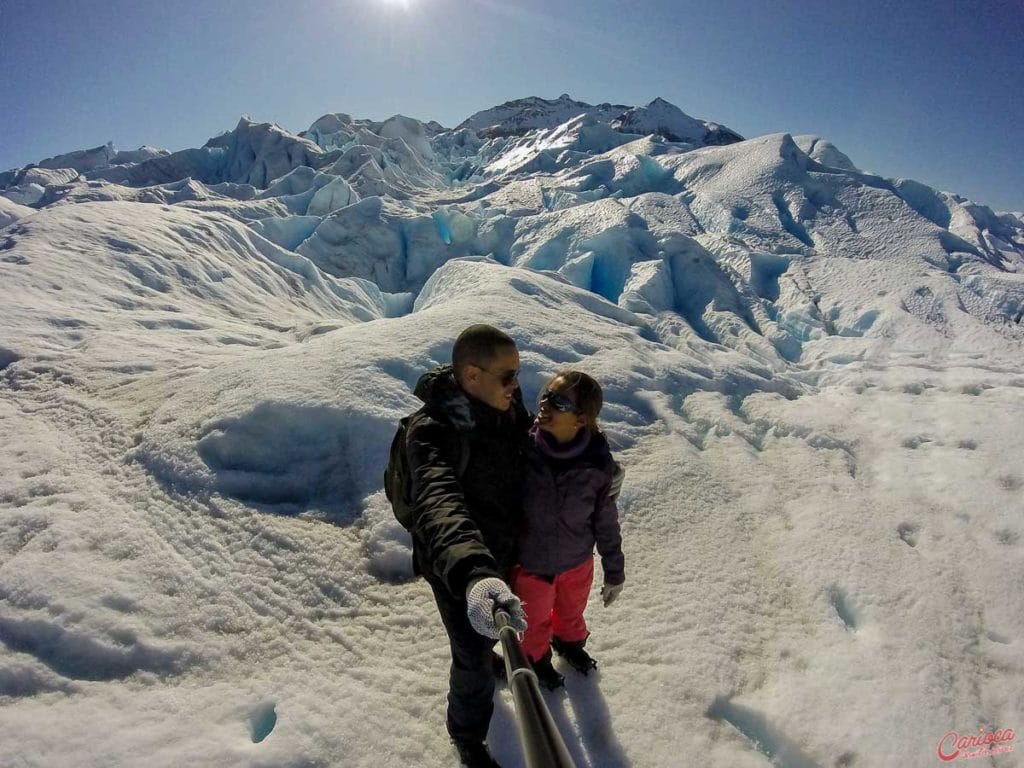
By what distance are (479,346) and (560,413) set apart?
1.38ft

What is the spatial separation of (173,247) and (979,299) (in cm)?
1596

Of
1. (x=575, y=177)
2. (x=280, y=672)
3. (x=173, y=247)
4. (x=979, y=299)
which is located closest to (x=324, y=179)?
(x=575, y=177)

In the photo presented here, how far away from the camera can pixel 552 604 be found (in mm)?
2148

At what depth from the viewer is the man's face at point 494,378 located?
181 cm

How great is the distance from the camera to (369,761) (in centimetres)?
189

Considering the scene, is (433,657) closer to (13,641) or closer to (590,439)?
(590,439)

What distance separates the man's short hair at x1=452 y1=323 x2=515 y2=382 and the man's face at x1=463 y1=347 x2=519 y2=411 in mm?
11

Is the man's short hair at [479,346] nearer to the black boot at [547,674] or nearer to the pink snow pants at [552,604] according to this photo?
the pink snow pants at [552,604]

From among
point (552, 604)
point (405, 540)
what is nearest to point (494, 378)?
point (552, 604)

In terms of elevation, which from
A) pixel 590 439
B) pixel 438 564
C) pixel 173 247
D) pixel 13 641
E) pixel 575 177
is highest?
pixel 575 177
